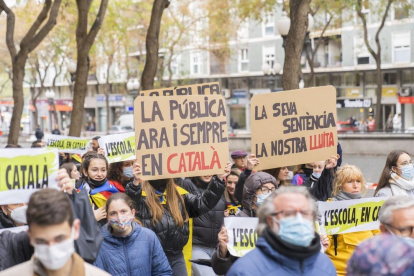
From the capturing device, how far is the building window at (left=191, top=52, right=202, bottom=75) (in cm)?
4922

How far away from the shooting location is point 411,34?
38.0m

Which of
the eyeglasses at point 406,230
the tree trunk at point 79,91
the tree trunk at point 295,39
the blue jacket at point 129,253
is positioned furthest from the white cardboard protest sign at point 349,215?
the tree trunk at point 79,91

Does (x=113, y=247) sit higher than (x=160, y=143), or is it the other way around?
(x=160, y=143)

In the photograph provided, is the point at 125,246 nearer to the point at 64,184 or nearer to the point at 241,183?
the point at 64,184

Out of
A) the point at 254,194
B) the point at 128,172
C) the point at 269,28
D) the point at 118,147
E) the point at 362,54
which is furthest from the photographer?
the point at 269,28

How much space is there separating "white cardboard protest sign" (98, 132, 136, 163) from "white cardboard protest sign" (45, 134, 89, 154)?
9.89 ft

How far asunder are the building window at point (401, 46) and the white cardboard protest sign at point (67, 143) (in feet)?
103

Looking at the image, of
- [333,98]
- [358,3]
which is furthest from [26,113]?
[333,98]

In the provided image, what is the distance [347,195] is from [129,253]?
2232mm

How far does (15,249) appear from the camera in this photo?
3336 mm

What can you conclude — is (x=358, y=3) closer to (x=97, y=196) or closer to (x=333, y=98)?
(x=333, y=98)

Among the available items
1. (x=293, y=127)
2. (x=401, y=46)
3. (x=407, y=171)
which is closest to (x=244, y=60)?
(x=401, y=46)

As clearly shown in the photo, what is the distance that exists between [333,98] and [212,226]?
1862mm

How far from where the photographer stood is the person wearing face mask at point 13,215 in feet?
13.1
